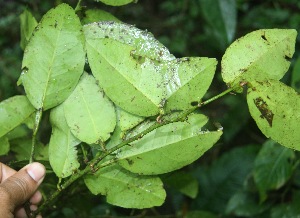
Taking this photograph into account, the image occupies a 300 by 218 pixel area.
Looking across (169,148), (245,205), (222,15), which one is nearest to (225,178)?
(245,205)

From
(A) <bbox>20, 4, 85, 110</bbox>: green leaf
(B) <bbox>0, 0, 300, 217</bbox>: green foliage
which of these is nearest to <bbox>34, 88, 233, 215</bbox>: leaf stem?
(B) <bbox>0, 0, 300, 217</bbox>: green foliage

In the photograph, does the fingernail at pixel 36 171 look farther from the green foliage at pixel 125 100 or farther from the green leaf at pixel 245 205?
A: the green leaf at pixel 245 205

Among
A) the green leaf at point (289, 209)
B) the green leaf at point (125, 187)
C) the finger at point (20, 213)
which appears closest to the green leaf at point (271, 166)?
the green leaf at point (289, 209)

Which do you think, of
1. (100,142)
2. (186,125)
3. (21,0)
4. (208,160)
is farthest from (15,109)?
(208,160)

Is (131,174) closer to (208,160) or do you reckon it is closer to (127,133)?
(127,133)

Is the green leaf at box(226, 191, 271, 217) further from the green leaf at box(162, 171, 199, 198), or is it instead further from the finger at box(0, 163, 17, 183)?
the finger at box(0, 163, 17, 183)
